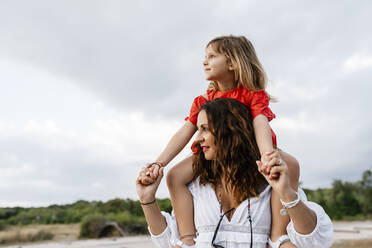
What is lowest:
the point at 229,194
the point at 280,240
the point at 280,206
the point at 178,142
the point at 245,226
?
the point at 280,240

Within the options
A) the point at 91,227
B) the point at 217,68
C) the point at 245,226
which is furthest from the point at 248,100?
the point at 91,227

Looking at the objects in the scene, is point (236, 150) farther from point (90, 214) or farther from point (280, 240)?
point (90, 214)

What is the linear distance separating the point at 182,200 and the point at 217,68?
114cm

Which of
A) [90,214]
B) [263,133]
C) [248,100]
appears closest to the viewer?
[263,133]

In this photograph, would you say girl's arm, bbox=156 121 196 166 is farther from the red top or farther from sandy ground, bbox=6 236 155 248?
sandy ground, bbox=6 236 155 248

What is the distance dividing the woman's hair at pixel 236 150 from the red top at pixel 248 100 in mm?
179

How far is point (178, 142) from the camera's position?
3.24 meters

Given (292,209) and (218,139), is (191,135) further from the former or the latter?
(292,209)

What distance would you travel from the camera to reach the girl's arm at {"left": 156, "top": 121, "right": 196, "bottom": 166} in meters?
3.13

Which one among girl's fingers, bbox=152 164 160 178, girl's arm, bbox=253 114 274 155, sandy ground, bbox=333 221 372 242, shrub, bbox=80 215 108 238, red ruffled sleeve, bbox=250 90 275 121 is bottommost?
sandy ground, bbox=333 221 372 242

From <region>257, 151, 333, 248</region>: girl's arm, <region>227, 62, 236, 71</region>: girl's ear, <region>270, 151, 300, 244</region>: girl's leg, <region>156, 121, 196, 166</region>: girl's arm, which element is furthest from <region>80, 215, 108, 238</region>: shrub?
<region>257, 151, 333, 248</region>: girl's arm

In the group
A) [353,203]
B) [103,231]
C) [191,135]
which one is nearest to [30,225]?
[103,231]

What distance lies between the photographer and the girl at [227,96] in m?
2.72

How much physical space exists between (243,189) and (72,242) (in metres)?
21.3
